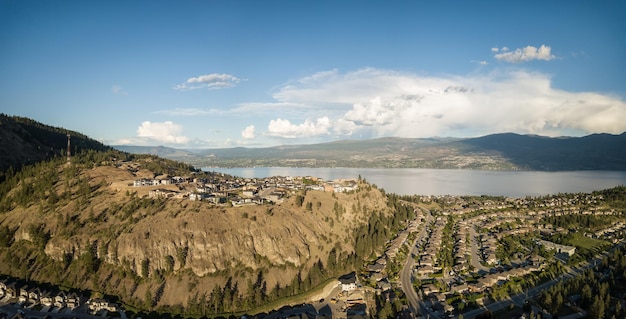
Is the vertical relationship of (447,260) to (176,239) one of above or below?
below

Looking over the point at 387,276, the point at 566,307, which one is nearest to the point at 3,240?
the point at 387,276

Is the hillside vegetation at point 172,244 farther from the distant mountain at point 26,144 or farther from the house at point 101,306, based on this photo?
the distant mountain at point 26,144

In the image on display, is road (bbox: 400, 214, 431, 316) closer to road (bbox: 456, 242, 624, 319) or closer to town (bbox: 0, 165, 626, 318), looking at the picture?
town (bbox: 0, 165, 626, 318)

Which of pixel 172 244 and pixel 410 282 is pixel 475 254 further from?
pixel 172 244

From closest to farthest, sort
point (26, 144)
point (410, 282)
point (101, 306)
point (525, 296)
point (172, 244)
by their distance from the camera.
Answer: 1. point (101, 306)
2. point (525, 296)
3. point (410, 282)
4. point (172, 244)
5. point (26, 144)

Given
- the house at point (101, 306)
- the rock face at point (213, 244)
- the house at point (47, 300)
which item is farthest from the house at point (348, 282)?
the house at point (47, 300)

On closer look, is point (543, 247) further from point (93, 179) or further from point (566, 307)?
point (93, 179)

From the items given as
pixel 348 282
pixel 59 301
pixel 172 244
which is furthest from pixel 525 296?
pixel 59 301
